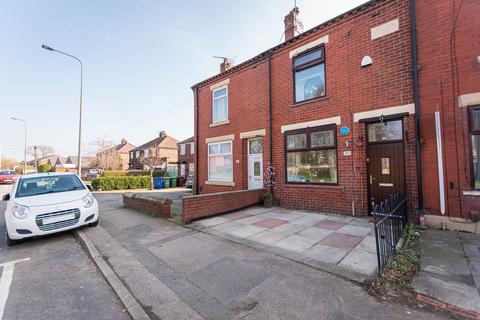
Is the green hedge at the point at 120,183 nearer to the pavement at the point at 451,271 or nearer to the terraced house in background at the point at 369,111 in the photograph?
the terraced house in background at the point at 369,111

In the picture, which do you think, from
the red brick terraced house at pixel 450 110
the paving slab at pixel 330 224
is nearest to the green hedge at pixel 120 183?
the paving slab at pixel 330 224

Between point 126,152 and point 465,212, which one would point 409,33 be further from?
point 126,152

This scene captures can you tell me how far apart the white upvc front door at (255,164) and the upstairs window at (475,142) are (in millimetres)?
6367

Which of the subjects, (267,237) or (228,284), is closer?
(228,284)

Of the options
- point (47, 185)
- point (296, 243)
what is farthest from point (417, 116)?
point (47, 185)

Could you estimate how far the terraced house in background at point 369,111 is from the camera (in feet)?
17.5

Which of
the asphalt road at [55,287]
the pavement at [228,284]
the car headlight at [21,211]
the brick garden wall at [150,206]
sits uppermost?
the car headlight at [21,211]

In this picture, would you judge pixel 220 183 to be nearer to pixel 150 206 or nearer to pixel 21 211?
pixel 150 206

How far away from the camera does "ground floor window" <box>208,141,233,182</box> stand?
36.4ft

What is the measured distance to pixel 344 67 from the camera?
7184 millimetres

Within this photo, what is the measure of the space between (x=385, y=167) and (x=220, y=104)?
8.18m

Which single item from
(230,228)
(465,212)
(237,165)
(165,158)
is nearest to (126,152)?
(165,158)

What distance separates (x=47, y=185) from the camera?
6.06 m

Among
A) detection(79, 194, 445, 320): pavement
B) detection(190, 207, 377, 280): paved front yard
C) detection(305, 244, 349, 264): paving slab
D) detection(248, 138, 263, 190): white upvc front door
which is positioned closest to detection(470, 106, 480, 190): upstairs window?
detection(190, 207, 377, 280): paved front yard
